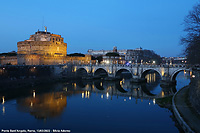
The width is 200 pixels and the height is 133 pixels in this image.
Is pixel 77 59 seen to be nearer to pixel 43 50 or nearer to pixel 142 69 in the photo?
pixel 43 50

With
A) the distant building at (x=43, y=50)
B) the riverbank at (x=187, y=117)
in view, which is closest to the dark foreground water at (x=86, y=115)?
the riverbank at (x=187, y=117)

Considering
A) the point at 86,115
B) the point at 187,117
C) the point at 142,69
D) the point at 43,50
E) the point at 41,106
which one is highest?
the point at 43,50

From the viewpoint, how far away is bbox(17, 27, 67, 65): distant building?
6069 cm

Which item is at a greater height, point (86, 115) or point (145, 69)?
point (145, 69)

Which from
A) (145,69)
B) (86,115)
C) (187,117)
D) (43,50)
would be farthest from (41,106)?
(43,50)

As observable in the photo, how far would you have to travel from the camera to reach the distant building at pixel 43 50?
199 feet

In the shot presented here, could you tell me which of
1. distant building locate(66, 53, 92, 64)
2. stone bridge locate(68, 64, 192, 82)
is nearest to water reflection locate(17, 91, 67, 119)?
stone bridge locate(68, 64, 192, 82)

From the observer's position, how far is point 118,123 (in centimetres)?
1812

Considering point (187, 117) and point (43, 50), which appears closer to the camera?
point (187, 117)

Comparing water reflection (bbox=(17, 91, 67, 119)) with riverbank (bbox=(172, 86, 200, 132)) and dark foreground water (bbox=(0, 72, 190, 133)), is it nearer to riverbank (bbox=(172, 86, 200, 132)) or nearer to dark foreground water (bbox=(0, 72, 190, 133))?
dark foreground water (bbox=(0, 72, 190, 133))

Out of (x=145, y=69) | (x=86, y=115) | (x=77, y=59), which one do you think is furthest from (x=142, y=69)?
(x=77, y=59)

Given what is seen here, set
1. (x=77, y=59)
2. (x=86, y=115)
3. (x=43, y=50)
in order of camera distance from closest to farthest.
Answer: (x=86, y=115) → (x=43, y=50) → (x=77, y=59)

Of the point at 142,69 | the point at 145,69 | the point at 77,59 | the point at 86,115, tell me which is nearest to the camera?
the point at 86,115

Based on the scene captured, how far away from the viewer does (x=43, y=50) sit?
7269 cm
